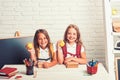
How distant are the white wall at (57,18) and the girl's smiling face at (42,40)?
1.10ft

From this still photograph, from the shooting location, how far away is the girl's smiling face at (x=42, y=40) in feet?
8.49

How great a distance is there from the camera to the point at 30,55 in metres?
2.64

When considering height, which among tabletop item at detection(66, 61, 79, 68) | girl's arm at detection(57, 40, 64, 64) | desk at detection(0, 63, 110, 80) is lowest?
desk at detection(0, 63, 110, 80)

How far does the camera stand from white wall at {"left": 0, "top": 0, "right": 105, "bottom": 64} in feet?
9.43

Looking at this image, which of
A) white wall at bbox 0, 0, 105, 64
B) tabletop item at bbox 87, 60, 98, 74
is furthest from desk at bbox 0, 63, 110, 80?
white wall at bbox 0, 0, 105, 64

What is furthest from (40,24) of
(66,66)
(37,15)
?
(66,66)

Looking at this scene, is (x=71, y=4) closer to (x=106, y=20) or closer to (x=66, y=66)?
(x=106, y=20)

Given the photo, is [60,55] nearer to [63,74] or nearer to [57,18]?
[63,74]

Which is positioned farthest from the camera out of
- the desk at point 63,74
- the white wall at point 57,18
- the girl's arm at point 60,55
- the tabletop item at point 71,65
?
the white wall at point 57,18

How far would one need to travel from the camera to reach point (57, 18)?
2.90 meters

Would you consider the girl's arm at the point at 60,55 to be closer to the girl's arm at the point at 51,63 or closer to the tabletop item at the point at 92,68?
the girl's arm at the point at 51,63

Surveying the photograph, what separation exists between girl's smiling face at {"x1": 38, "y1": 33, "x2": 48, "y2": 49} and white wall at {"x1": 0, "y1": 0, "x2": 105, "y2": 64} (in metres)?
0.33

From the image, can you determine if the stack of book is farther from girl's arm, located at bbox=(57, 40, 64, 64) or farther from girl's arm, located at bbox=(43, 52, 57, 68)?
girl's arm, located at bbox=(57, 40, 64, 64)

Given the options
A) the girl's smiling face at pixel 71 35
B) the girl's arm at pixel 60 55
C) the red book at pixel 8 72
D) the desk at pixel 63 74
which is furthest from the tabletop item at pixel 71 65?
the red book at pixel 8 72
